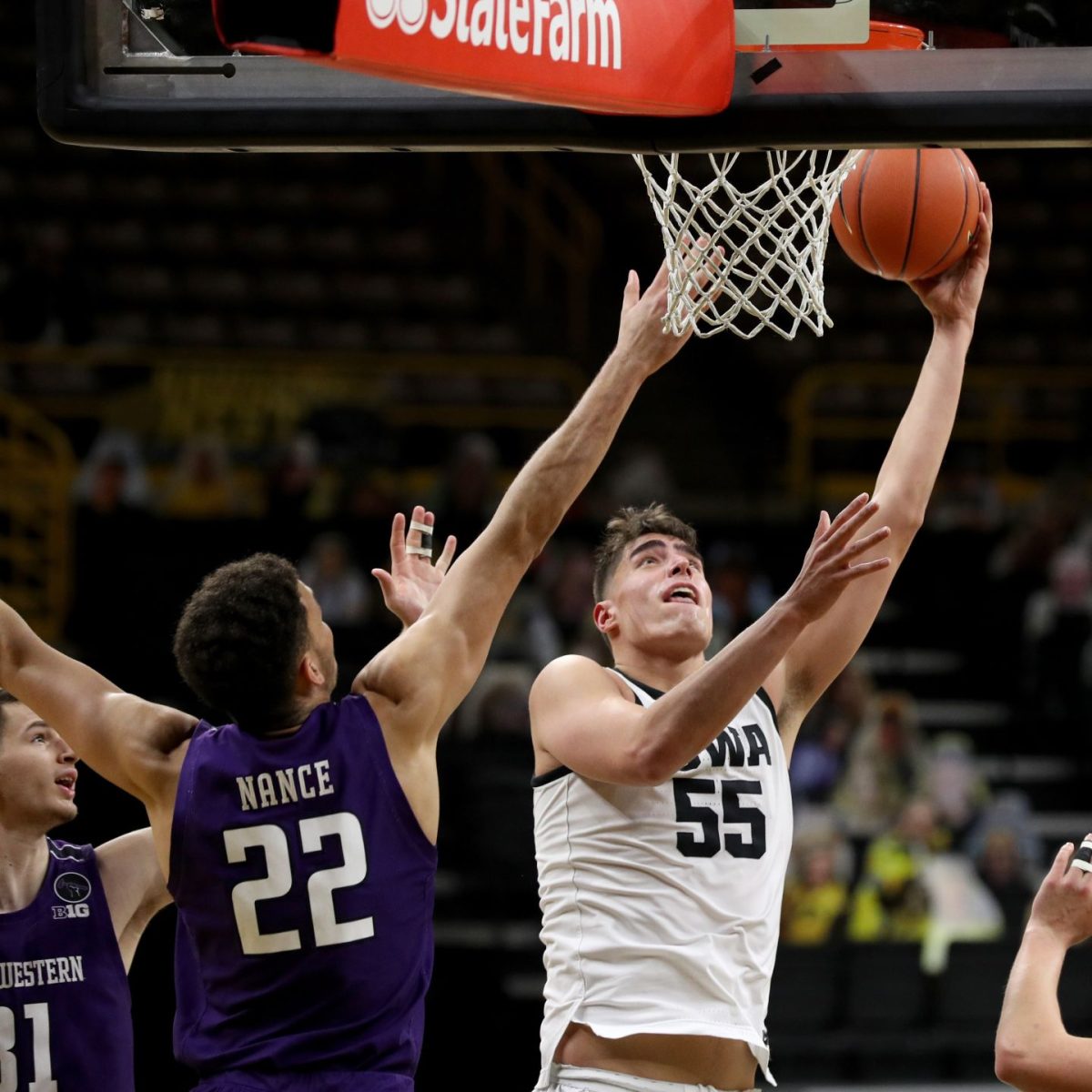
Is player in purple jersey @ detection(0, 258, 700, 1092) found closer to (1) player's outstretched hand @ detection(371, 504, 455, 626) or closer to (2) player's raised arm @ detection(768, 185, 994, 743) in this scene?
(1) player's outstretched hand @ detection(371, 504, 455, 626)

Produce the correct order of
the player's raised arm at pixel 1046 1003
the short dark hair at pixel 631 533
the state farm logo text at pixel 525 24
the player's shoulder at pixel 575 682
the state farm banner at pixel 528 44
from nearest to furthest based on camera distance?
the state farm banner at pixel 528 44 < the state farm logo text at pixel 525 24 < the player's raised arm at pixel 1046 1003 < the player's shoulder at pixel 575 682 < the short dark hair at pixel 631 533

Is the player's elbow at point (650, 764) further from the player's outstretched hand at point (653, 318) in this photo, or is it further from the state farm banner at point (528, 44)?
the state farm banner at point (528, 44)

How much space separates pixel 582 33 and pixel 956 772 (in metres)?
7.91

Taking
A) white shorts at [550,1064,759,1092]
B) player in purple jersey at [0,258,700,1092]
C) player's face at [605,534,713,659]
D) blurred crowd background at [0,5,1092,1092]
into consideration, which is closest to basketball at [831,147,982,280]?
player's face at [605,534,713,659]

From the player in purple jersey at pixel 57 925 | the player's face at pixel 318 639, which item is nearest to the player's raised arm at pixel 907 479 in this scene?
the player's face at pixel 318 639

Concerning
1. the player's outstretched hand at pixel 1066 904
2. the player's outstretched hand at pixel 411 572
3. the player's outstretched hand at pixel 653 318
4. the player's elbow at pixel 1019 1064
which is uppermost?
the player's outstretched hand at pixel 653 318

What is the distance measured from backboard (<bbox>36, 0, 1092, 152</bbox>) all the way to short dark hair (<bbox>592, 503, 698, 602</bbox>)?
118cm

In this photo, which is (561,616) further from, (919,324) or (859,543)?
(859,543)

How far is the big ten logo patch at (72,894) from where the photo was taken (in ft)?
13.8

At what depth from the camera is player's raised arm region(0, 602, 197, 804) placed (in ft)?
11.5

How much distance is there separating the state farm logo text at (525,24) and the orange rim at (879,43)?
12.9 inches

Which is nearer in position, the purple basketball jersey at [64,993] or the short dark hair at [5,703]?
the purple basketball jersey at [64,993]

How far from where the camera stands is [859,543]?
3.41 m

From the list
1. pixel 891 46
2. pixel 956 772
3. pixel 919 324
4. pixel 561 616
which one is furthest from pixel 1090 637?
pixel 891 46
